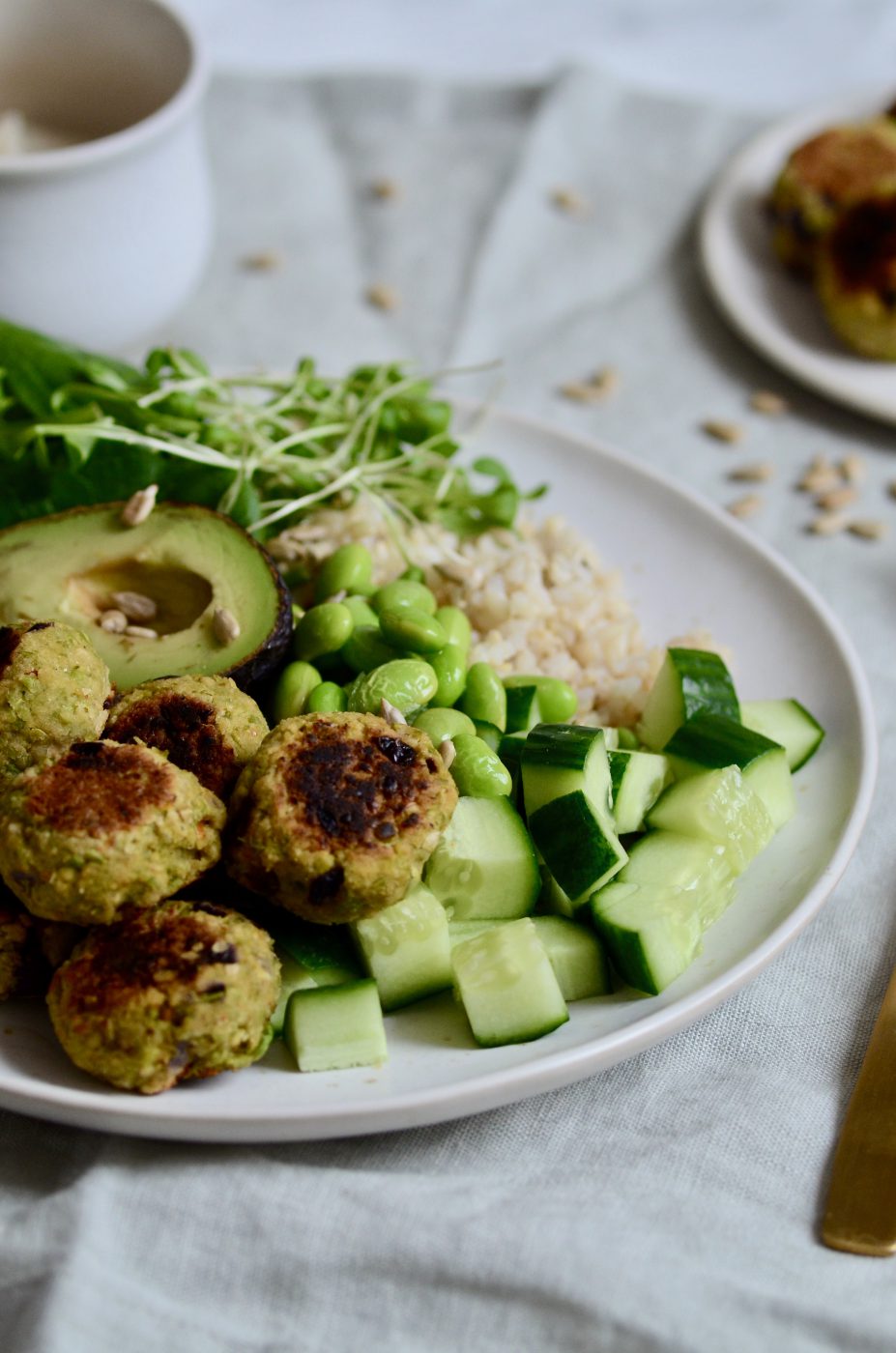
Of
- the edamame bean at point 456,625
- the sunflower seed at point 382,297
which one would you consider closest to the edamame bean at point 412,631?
the edamame bean at point 456,625

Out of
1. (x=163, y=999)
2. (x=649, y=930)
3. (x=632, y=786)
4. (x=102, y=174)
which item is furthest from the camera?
(x=102, y=174)

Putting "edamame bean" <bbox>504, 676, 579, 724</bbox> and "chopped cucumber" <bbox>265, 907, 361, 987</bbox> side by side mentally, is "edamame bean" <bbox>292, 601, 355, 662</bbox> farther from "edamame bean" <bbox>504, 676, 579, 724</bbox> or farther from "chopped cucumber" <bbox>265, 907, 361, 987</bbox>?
"chopped cucumber" <bbox>265, 907, 361, 987</bbox>

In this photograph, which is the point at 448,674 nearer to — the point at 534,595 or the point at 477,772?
the point at 477,772

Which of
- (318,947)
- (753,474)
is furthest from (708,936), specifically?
(753,474)

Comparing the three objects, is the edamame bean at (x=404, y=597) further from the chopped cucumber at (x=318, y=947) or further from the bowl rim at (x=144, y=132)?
the bowl rim at (x=144, y=132)

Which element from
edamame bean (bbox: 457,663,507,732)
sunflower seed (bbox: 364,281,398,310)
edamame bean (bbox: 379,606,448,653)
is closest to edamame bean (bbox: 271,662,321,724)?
edamame bean (bbox: 379,606,448,653)

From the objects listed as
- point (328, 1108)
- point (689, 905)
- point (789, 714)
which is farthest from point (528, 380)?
point (328, 1108)
